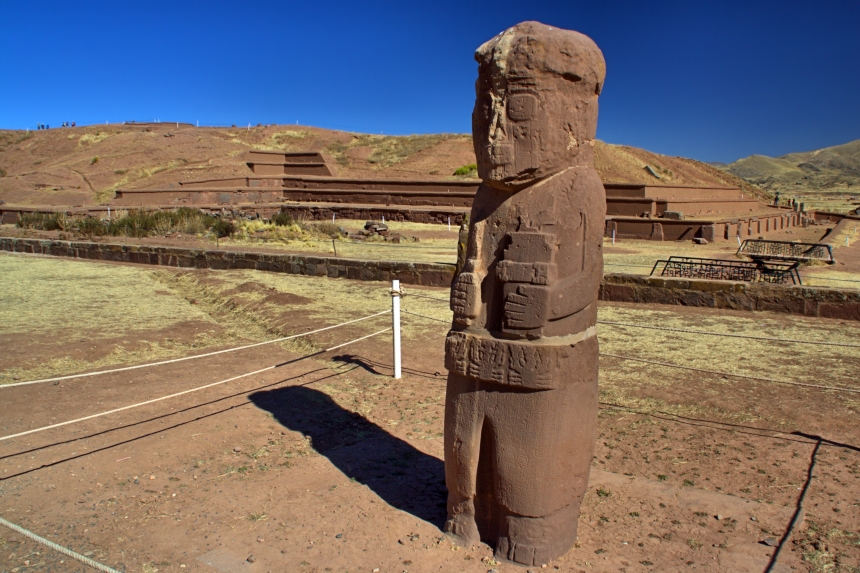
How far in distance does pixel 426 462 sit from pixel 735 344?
15.7ft

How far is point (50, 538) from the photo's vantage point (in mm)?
3484

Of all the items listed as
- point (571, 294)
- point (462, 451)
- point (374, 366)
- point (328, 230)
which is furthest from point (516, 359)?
point (328, 230)

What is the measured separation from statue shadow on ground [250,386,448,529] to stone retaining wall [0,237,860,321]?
5971 mm

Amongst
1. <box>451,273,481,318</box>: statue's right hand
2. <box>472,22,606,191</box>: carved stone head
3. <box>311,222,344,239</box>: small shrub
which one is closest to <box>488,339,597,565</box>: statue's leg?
<box>451,273,481,318</box>: statue's right hand

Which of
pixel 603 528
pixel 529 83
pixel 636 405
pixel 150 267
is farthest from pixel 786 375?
pixel 150 267

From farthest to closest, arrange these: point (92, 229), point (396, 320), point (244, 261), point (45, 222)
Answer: point (45, 222) < point (92, 229) < point (244, 261) < point (396, 320)

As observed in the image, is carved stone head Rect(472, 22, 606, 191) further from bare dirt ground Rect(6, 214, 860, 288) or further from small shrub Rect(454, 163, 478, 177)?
small shrub Rect(454, 163, 478, 177)

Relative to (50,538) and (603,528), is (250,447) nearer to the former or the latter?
(50,538)

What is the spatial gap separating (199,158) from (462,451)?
1519 inches

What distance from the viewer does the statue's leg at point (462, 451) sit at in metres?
3.36

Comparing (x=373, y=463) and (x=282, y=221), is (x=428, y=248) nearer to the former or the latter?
(x=282, y=221)

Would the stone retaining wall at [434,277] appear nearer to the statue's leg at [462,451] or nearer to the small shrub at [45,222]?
the small shrub at [45,222]

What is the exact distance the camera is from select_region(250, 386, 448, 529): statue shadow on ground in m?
4.08

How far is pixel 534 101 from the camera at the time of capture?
10.4 ft
